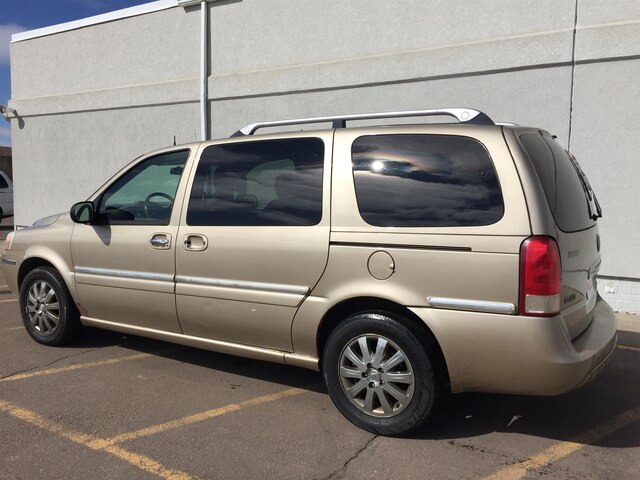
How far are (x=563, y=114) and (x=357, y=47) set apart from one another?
307cm

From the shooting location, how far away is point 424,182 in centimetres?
314

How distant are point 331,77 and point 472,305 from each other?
591 centimetres

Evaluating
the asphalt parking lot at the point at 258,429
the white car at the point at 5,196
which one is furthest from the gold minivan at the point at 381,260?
the white car at the point at 5,196

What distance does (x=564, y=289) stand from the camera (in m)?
2.93

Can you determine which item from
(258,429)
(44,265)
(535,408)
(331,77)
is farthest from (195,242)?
(331,77)

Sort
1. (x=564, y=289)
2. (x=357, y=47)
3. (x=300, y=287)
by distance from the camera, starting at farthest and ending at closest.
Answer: (x=357, y=47)
(x=300, y=287)
(x=564, y=289)

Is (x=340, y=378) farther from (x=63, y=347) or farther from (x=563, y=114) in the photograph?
(x=563, y=114)

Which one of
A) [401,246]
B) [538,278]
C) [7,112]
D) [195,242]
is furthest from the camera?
[7,112]

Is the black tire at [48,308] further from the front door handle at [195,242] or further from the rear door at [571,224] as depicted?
the rear door at [571,224]

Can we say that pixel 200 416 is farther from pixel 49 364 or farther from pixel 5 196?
pixel 5 196

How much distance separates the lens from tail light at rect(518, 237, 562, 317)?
2.79m

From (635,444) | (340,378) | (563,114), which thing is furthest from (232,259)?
(563,114)

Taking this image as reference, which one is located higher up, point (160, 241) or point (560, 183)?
point (560, 183)

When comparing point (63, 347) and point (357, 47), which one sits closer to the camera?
point (63, 347)
